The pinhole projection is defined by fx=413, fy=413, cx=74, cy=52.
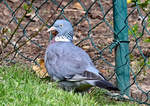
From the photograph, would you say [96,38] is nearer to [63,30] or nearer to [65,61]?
[63,30]

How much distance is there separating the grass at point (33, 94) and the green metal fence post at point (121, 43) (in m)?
0.22

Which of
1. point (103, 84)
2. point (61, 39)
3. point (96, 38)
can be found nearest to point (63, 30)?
point (61, 39)

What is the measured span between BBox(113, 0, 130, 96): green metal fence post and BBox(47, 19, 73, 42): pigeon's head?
1.78 feet

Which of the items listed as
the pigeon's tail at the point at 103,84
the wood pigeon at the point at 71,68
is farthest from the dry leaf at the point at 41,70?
the pigeon's tail at the point at 103,84

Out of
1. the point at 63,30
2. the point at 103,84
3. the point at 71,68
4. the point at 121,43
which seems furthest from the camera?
the point at 63,30

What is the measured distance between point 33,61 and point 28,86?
3.57 ft

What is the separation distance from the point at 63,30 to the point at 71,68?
24.1 inches

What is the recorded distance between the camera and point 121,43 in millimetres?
3949

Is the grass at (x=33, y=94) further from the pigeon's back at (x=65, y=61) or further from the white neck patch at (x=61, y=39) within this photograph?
the white neck patch at (x=61, y=39)

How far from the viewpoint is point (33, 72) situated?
13.8 ft

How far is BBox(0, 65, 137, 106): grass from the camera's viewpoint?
311 centimetres

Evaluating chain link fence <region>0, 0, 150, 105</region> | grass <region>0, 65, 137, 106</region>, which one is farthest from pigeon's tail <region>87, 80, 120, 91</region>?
chain link fence <region>0, 0, 150, 105</region>

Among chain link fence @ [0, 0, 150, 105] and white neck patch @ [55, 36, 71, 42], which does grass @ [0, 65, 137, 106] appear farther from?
white neck patch @ [55, 36, 71, 42]

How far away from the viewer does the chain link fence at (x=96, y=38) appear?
394 cm
